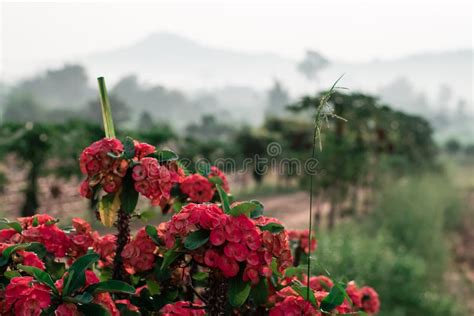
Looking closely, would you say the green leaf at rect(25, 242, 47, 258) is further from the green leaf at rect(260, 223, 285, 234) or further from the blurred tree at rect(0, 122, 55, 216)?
the blurred tree at rect(0, 122, 55, 216)

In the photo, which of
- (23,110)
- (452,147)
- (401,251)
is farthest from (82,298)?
(23,110)

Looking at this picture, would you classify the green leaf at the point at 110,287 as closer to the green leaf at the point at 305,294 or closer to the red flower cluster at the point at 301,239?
the green leaf at the point at 305,294

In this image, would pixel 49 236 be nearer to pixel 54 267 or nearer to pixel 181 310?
pixel 54 267

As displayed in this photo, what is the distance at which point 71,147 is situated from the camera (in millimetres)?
12945

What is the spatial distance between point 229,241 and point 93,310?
18.8 inches

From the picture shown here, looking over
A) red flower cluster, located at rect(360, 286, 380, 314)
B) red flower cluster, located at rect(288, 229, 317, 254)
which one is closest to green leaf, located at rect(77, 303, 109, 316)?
red flower cluster, located at rect(288, 229, 317, 254)

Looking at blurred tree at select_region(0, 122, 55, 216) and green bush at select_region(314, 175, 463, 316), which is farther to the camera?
blurred tree at select_region(0, 122, 55, 216)

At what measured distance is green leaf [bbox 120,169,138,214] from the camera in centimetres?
205

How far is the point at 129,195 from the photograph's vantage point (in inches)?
80.9

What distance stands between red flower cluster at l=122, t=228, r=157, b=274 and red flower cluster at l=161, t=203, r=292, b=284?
10.3 inches

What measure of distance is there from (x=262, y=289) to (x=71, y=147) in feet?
38.1

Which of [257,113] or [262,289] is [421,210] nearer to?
[262,289]

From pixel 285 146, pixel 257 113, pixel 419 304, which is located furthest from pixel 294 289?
pixel 257 113

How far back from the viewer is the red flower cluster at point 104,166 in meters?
2.03
